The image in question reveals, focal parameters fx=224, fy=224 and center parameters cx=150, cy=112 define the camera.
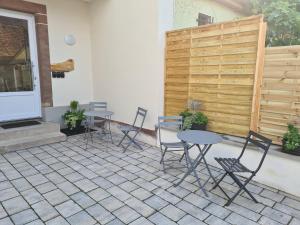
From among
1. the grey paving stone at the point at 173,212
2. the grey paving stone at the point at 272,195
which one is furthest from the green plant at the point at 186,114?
the grey paving stone at the point at 173,212

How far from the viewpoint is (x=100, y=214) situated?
2.42 m

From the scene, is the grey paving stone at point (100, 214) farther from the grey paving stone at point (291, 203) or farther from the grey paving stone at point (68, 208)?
the grey paving stone at point (291, 203)

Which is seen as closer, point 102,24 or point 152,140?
point 152,140

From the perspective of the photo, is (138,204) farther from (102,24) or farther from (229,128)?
(102,24)

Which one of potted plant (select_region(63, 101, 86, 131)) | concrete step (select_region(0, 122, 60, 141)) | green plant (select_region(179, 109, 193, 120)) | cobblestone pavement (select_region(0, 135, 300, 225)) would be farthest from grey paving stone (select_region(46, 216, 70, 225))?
potted plant (select_region(63, 101, 86, 131))

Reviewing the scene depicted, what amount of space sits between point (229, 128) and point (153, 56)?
2028mm

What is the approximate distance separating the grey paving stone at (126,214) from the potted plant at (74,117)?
348cm

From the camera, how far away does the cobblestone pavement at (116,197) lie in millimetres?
2369

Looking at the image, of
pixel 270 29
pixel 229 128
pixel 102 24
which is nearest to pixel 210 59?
pixel 229 128

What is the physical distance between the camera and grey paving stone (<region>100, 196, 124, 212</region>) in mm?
2549

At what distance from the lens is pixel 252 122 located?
3359 millimetres

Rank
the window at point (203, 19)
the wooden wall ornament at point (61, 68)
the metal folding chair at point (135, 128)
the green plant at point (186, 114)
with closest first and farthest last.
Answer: the green plant at point (186, 114) < the metal folding chair at point (135, 128) < the wooden wall ornament at point (61, 68) < the window at point (203, 19)

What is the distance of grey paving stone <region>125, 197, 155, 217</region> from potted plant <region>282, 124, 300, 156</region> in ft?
6.25

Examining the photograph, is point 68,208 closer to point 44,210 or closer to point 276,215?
point 44,210
